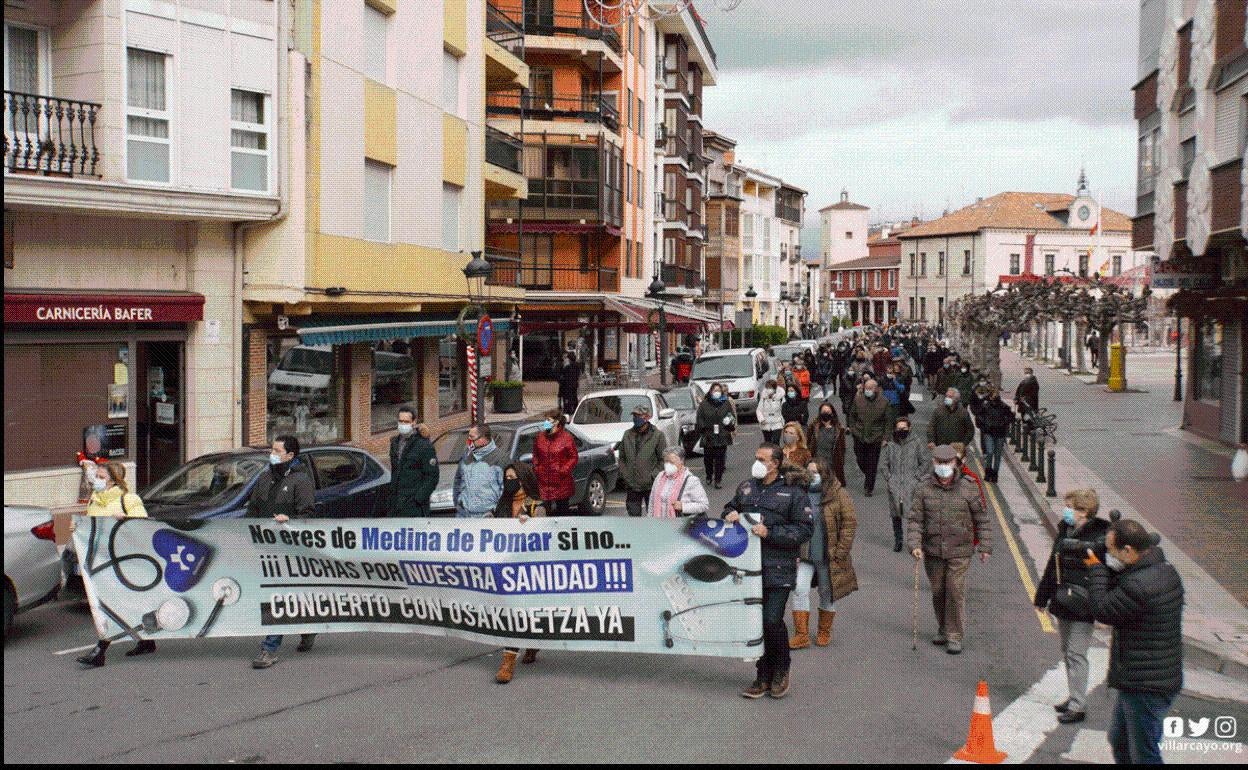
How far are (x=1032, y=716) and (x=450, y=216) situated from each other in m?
21.9

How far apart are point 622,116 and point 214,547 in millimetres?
41064

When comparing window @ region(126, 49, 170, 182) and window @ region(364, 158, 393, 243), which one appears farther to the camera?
window @ region(364, 158, 393, 243)

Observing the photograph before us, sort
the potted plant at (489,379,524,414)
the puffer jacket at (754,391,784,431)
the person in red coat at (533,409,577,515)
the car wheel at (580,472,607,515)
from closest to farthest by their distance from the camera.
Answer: the person in red coat at (533,409,577,515)
the car wheel at (580,472,607,515)
the puffer jacket at (754,391,784,431)
the potted plant at (489,379,524,414)

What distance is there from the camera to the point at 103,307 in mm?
16859

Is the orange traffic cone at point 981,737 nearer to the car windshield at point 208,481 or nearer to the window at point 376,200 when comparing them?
the car windshield at point 208,481

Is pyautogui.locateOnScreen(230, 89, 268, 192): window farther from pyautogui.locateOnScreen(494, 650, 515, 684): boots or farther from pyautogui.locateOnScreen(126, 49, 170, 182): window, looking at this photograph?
pyautogui.locateOnScreen(494, 650, 515, 684): boots

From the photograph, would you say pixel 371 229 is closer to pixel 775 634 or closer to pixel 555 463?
pixel 555 463

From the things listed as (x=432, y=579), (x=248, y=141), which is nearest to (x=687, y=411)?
(x=248, y=141)

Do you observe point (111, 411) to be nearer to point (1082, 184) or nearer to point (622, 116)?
point (622, 116)

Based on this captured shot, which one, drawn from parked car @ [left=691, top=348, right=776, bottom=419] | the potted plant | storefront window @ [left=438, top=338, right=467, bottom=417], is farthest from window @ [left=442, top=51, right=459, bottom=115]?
parked car @ [left=691, top=348, right=776, bottom=419]

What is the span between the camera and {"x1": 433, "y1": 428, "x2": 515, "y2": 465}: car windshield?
55.4 feet

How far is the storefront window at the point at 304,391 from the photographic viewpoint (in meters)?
Answer: 21.2

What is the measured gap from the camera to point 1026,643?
10.6 metres

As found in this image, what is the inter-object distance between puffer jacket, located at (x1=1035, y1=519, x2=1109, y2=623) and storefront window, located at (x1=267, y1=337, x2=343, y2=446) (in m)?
14.9
